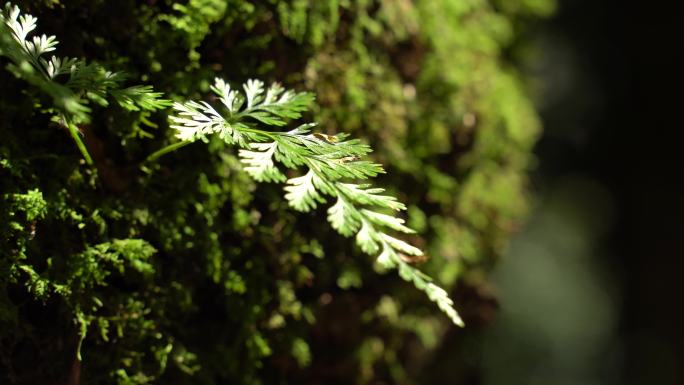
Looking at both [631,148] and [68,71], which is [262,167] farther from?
[631,148]

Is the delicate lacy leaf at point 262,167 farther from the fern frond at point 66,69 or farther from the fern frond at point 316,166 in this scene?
the fern frond at point 66,69

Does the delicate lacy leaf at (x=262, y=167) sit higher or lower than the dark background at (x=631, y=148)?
higher

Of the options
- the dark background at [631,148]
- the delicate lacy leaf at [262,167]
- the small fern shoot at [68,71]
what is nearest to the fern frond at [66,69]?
the small fern shoot at [68,71]

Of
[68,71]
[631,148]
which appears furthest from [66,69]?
[631,148]

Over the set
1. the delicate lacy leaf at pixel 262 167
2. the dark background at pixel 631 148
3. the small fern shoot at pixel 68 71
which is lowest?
the dark background at pixel 631 148

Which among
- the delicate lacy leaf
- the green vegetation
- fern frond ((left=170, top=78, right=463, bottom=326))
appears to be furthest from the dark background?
the delicate lacy leaf

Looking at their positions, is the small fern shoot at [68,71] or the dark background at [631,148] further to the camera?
the dark background at [631,148]

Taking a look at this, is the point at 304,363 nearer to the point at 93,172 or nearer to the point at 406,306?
the point at 406,306

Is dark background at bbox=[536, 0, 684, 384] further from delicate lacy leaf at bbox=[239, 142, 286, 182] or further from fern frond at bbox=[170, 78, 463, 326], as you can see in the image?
delicate lacy leaf at bbox=[239, 142, 286, 182]
